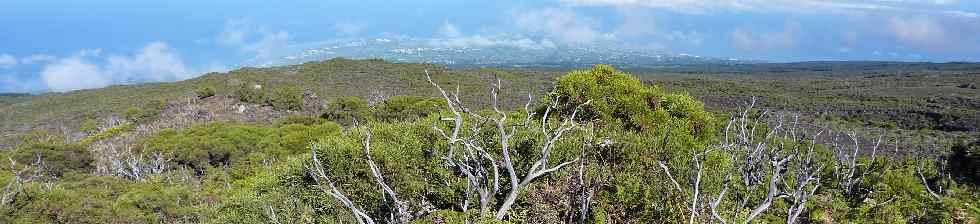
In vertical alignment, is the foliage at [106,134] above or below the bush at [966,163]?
below

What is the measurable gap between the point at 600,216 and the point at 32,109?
103159 millimetres

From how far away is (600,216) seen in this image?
10.9 m

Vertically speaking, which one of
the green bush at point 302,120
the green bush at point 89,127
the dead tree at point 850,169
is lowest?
the green bush at point 89,127

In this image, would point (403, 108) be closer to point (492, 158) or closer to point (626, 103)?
point (626, 103)

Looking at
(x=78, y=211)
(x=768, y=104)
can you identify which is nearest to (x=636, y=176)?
(x=78, y=211)

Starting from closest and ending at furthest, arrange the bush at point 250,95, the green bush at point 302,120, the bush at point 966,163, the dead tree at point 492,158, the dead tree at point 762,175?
1. the dead tree at point 762,175
2. the dead tree at point 492,158
3. the bush at point 966,163
4. the green bush at point 302,120
5. the bush at point 250,95

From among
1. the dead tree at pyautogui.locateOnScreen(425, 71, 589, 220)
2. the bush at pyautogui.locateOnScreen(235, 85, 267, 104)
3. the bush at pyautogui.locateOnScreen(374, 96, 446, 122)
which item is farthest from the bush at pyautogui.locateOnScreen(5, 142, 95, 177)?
the dead tree at pyautogui.locateOnScreen(425, 71, 589, 220)

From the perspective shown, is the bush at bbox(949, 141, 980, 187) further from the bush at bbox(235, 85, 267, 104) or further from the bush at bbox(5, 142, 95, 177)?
the bush at bbox(235, 85, 267, 104)

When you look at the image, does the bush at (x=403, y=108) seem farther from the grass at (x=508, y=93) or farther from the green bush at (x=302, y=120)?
the grass at (x=508, y=93)

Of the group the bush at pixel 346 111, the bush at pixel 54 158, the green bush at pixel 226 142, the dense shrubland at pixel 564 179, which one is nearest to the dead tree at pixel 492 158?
the dense shrubland at pixel 564 179

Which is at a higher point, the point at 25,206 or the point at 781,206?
the point at 781,206

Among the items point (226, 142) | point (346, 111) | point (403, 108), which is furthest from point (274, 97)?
point (226, 142)

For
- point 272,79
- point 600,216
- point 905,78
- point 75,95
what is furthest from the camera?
point 905,78

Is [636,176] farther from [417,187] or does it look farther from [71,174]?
[71,174]
